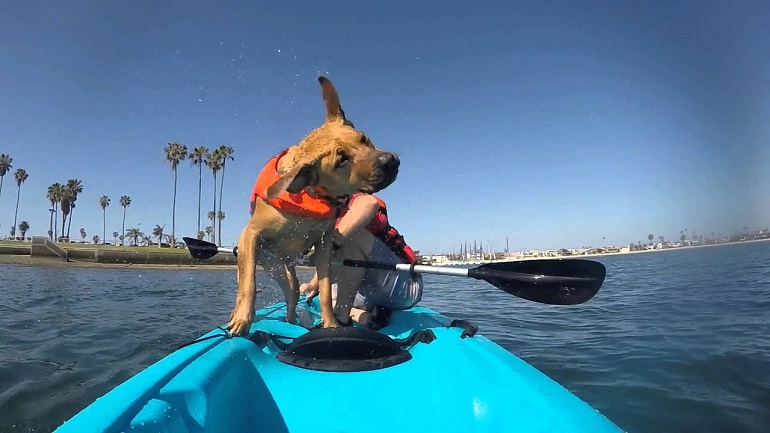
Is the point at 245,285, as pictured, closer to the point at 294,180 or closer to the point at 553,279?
the point at 294,180

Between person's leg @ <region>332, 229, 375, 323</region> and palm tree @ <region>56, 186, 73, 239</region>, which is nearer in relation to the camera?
person's leg @ <region>332, 229, 375, 323</region>

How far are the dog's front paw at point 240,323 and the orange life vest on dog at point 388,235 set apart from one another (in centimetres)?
156

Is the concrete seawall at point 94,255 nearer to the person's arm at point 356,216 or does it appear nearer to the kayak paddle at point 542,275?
the person's arm at point 356,216

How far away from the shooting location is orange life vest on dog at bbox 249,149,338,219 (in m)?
3.10

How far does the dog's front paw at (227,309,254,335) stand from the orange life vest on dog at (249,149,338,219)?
0.78 metres

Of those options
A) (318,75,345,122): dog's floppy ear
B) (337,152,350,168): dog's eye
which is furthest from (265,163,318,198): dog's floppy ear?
(318,75,345,122): dog's floppy ear

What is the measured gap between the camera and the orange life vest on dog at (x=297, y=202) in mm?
3098

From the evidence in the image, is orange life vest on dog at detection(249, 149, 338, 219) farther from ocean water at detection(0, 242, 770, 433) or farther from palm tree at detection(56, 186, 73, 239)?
palm tree at detection(56, 186, 73, 239)

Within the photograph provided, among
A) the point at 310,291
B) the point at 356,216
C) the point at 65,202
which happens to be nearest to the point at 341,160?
the point at 356,216

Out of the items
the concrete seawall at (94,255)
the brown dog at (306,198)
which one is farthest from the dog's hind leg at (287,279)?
the concrete seawall at (94,255)

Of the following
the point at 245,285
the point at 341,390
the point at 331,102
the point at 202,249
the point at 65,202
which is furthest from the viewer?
the point at 65,202

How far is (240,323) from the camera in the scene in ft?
9.39

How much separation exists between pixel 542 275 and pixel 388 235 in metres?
1.82

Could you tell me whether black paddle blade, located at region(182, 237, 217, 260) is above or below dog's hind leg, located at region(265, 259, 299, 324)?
above
